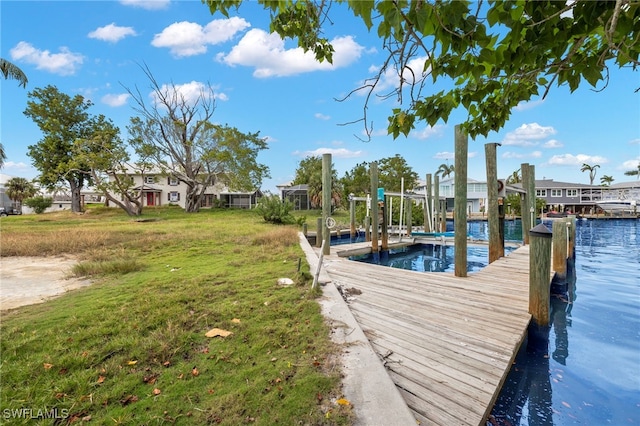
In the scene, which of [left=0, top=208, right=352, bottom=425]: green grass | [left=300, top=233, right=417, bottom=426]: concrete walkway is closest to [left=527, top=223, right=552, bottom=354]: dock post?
[left=300, top=233, right=417, bottom=426]: concrete walkway

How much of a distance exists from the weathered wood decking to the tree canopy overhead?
217cm

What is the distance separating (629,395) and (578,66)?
12.0ft

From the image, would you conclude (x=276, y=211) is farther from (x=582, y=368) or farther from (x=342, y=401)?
(x=342, y=401)

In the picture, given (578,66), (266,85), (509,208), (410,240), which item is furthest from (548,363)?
(509,208)

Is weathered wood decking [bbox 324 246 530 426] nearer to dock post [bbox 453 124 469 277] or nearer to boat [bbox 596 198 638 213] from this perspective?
dock post [bbox 453 124 469 277]

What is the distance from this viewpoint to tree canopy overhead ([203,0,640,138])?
4.86 ft

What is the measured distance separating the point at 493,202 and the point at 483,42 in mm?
6548

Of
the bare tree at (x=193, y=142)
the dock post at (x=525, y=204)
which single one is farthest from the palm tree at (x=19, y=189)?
the dock post at (x=525, y=204)

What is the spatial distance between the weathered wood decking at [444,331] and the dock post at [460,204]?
349 millimetres

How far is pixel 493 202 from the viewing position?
7.17 m

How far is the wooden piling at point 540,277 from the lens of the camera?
3.93 metres

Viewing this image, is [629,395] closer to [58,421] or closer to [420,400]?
[420,400]

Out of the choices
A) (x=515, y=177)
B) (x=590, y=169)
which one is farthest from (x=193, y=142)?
(x=590, y=169)

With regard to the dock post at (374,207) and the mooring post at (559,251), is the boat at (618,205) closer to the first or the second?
the dock post at (374,207)
